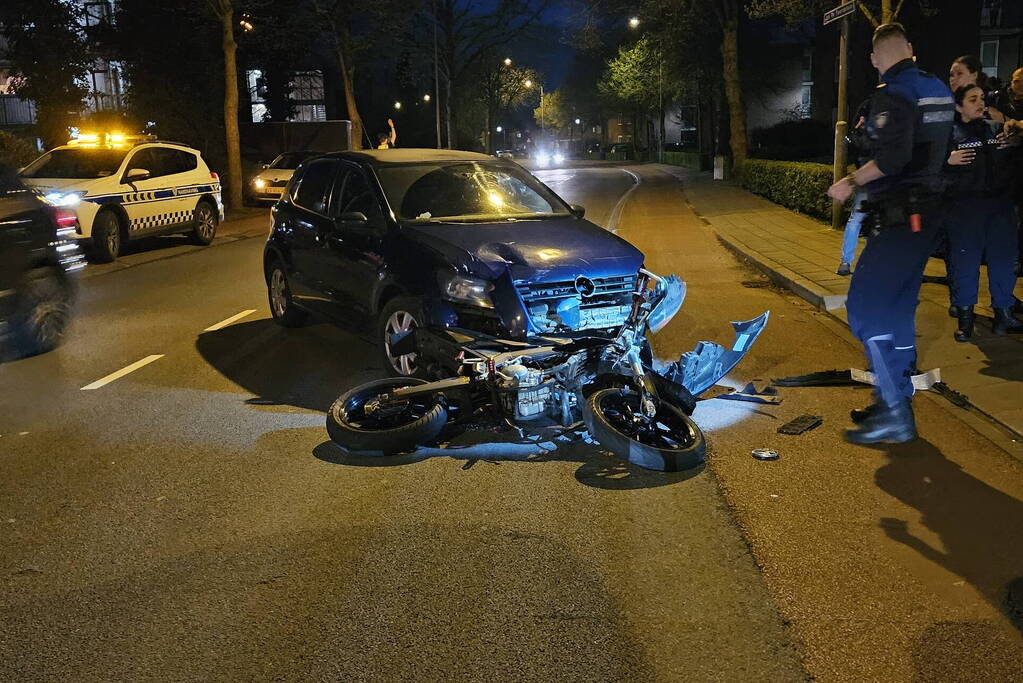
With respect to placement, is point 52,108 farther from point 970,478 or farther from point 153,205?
point 970,478

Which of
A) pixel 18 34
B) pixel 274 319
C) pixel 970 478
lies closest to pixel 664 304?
pixel 970 478

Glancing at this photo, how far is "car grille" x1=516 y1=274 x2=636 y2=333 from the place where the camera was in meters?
5.98

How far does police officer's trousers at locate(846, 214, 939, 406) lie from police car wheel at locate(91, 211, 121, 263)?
1269 centimetres

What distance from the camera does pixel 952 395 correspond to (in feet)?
21.9

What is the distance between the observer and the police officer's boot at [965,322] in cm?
793

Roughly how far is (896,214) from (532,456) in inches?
102

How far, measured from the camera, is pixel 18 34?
24469 millimetres

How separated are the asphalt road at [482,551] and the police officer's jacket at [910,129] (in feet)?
5.27

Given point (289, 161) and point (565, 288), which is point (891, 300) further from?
point (289, 161)

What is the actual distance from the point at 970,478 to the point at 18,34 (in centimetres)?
2604

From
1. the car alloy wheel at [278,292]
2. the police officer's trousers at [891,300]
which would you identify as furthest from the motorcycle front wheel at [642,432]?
the car alloy wheel at [278,292]

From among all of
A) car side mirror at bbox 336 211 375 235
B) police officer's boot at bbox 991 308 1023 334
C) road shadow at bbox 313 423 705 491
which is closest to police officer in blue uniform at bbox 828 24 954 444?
road shadow at bbox 313 423 705 491

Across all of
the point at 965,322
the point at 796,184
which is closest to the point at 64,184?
the point at 965,322

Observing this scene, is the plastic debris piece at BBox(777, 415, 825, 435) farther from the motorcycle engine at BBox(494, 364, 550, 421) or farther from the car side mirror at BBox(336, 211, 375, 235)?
the car side mirror at BBox(336, 211, 375, 235)
